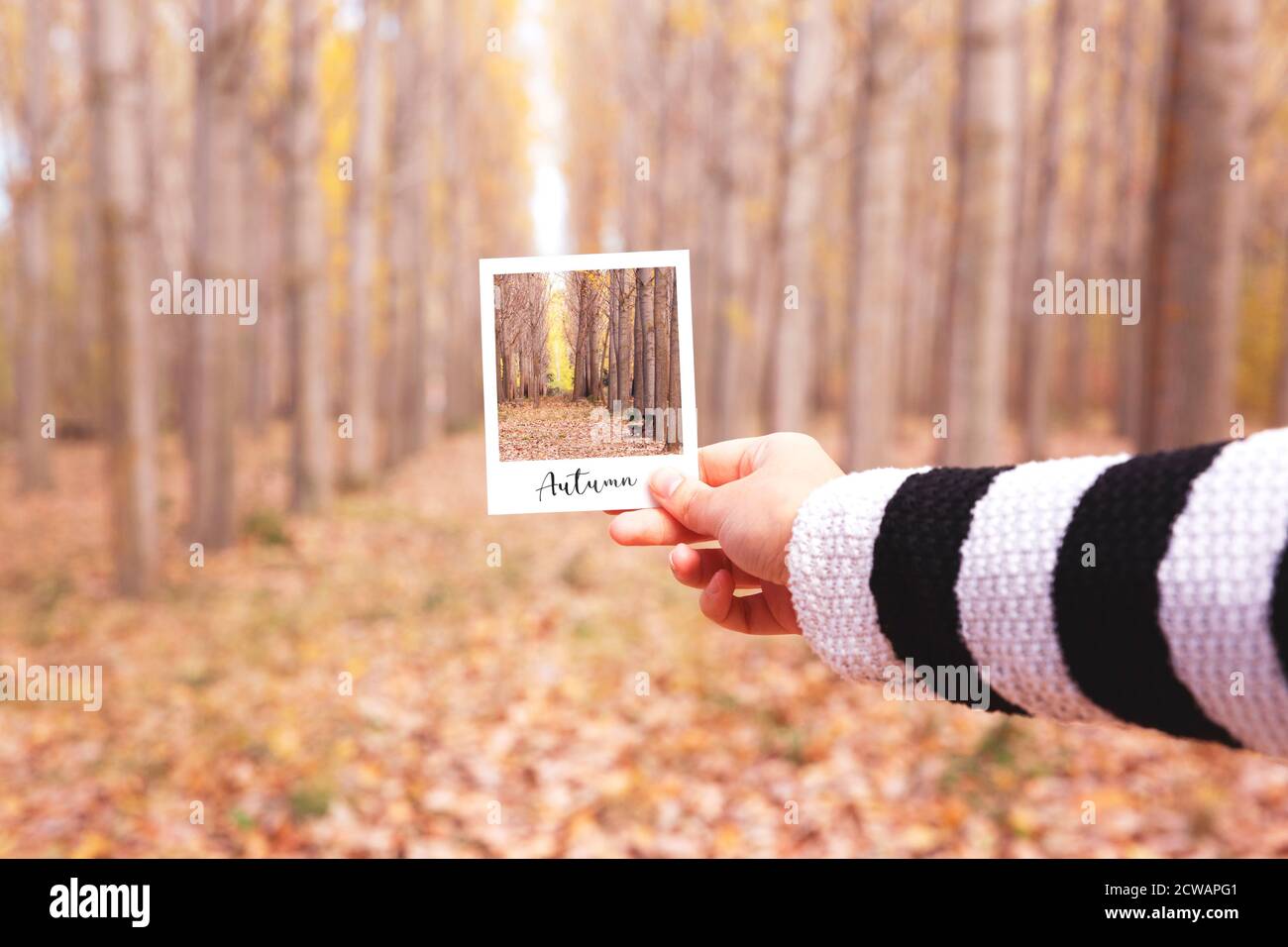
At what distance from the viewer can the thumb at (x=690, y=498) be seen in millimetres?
1772

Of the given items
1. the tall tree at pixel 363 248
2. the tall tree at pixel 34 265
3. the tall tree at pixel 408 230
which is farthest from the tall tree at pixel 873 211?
the tall tree at pixel 34 265

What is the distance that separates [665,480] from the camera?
178cm

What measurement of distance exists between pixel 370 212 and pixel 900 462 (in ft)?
27.6

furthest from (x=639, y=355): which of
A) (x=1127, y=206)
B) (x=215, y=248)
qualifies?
(x=1127, y=206)

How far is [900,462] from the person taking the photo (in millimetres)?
14289

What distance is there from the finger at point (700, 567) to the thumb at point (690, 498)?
0.27 feet

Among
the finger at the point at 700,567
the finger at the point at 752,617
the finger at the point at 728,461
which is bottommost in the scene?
the finger at the point at 752,617

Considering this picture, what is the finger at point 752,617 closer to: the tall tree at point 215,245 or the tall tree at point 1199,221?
the tall tree at point 1199,221

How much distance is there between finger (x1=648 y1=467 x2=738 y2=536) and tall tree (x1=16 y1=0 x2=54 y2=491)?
13085mm

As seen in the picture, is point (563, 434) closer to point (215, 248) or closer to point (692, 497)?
point (692, 497)

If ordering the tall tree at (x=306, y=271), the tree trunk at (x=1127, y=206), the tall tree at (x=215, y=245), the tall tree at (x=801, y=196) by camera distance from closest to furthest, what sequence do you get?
the tall tree at (x=215, y=245)
the tall tree at (x=801, y=196)
the tall tree at (x=306, y=271)
the tree trunk at (x=1127, y=206)

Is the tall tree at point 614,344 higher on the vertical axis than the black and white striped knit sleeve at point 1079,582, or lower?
higher
